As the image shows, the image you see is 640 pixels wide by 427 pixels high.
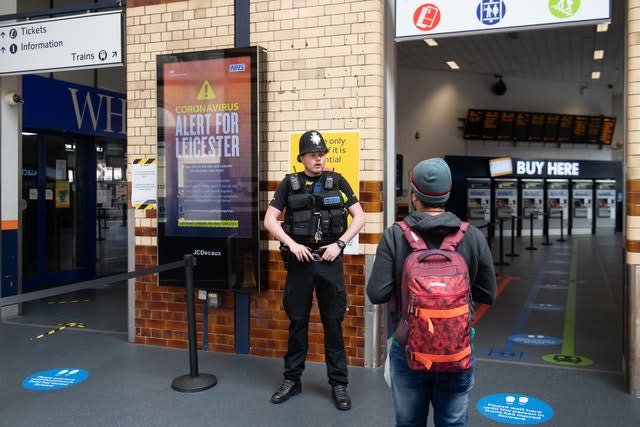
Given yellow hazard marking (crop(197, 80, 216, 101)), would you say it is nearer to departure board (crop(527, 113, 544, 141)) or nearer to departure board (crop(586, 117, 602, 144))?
departure board (crop(527, 113, 544, 141))

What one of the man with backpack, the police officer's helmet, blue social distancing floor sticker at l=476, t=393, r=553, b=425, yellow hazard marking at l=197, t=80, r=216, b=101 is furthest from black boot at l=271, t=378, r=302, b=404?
yellow hazard marking at l=197, t=80, r=216, b=101

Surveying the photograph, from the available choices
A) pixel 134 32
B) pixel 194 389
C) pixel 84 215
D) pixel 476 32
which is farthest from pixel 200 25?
pixel 84 215

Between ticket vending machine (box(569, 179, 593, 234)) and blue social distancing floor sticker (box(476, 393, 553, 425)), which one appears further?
ticket vending machine (box(569, 179, 593, 234))

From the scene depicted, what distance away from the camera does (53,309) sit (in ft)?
25.3

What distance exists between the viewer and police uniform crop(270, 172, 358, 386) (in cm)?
406

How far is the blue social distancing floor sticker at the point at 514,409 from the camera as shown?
3920mm

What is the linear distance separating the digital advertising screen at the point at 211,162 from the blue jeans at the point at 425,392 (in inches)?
110

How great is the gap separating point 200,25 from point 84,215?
547cm

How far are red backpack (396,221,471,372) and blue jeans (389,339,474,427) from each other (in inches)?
5.1

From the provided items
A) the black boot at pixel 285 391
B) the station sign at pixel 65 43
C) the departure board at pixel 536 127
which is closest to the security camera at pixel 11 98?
the station sign at pixel 65 43

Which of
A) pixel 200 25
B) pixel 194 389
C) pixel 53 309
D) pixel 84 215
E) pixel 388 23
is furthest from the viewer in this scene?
pixel 84 215

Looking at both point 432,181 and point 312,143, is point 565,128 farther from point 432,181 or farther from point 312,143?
point 432,181

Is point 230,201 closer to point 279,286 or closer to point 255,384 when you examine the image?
point 279,286

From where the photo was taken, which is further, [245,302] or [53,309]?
A: [53,309]
